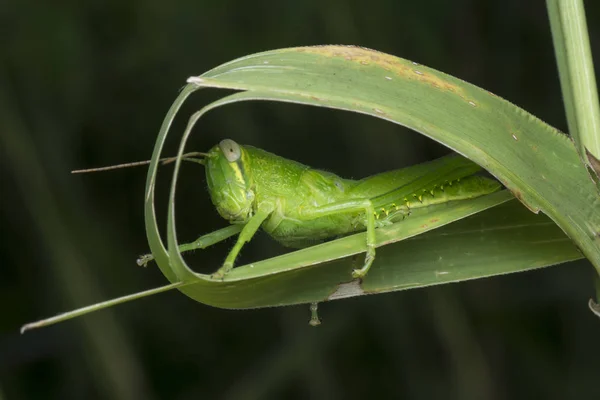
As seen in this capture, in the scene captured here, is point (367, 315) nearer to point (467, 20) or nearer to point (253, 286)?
point (467, 20)

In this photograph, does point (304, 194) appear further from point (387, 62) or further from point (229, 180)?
point (387, 62)

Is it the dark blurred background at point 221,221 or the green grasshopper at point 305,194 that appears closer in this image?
the green grasshopper at point 305,194

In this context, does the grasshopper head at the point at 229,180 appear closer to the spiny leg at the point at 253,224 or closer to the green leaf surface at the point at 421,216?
the spiny leg at the point at 253,224

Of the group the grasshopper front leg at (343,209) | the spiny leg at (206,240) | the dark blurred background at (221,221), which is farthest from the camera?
the dark blurred background at (221,221)

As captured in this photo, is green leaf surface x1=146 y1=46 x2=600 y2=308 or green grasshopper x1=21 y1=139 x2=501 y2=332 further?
green grasshopper x1=21 y1=139 x2=501 y2=332

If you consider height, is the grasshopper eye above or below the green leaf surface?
above

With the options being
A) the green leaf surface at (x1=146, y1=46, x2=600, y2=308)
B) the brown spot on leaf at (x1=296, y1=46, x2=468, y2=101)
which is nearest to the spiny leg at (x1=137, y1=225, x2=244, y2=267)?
the green leaf surface at (x1=146, y1=46, x2=600, y2=308)

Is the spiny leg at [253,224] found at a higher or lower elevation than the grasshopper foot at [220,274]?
higher

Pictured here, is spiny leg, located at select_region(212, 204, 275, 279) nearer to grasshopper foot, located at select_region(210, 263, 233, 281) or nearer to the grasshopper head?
the grasshopper head

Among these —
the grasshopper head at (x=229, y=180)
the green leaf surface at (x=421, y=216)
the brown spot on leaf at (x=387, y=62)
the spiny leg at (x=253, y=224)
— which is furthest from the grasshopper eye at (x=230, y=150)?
the brown spot on leaf at (x=387, y=62)
